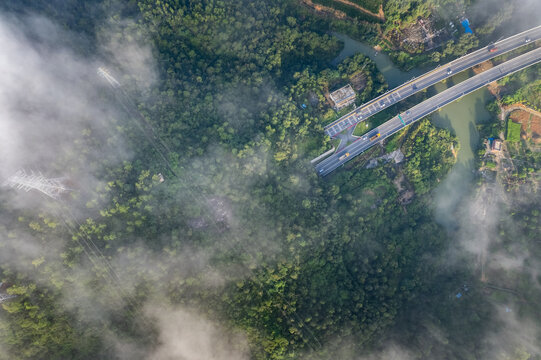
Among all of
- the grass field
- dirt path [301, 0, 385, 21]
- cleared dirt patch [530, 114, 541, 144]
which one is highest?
dirt path [301, 0, 385, 21]

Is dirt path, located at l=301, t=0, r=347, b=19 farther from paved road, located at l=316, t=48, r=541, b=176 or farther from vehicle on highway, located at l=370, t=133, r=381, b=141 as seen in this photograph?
vehicle on highway, located at l=370, t=133, r=381, b=141

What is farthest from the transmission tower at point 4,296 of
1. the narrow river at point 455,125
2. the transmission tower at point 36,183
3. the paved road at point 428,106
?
the narrow river at point 455,125

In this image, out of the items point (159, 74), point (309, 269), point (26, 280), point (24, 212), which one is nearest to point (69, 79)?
point (159, 74)

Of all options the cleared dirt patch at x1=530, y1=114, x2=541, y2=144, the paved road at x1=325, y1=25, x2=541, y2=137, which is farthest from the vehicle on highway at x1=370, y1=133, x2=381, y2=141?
the cleared dirt patch at x1=530, y1=114, x2=541, y2=144

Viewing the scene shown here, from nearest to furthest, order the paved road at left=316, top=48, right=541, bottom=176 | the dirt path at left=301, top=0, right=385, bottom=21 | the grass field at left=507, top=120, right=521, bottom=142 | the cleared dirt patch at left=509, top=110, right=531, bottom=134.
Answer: the grass field at left=507, top=120, right=521, bottom=142 → the paved road at left=316, top=48, right=541, bottom=176 → the cleared dirt patch at left=509, top=110, right=531, bottom=134 → the dirt path at left=301, top=0, right=385, bottom=21

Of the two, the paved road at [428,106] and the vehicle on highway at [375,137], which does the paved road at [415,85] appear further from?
the vehicle on highway at [375,137]

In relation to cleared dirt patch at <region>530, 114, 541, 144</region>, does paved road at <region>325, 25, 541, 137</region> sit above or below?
above

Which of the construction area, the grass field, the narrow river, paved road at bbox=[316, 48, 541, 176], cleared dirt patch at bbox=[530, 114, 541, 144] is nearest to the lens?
the construction area

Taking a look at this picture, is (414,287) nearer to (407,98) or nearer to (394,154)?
(394,154)
